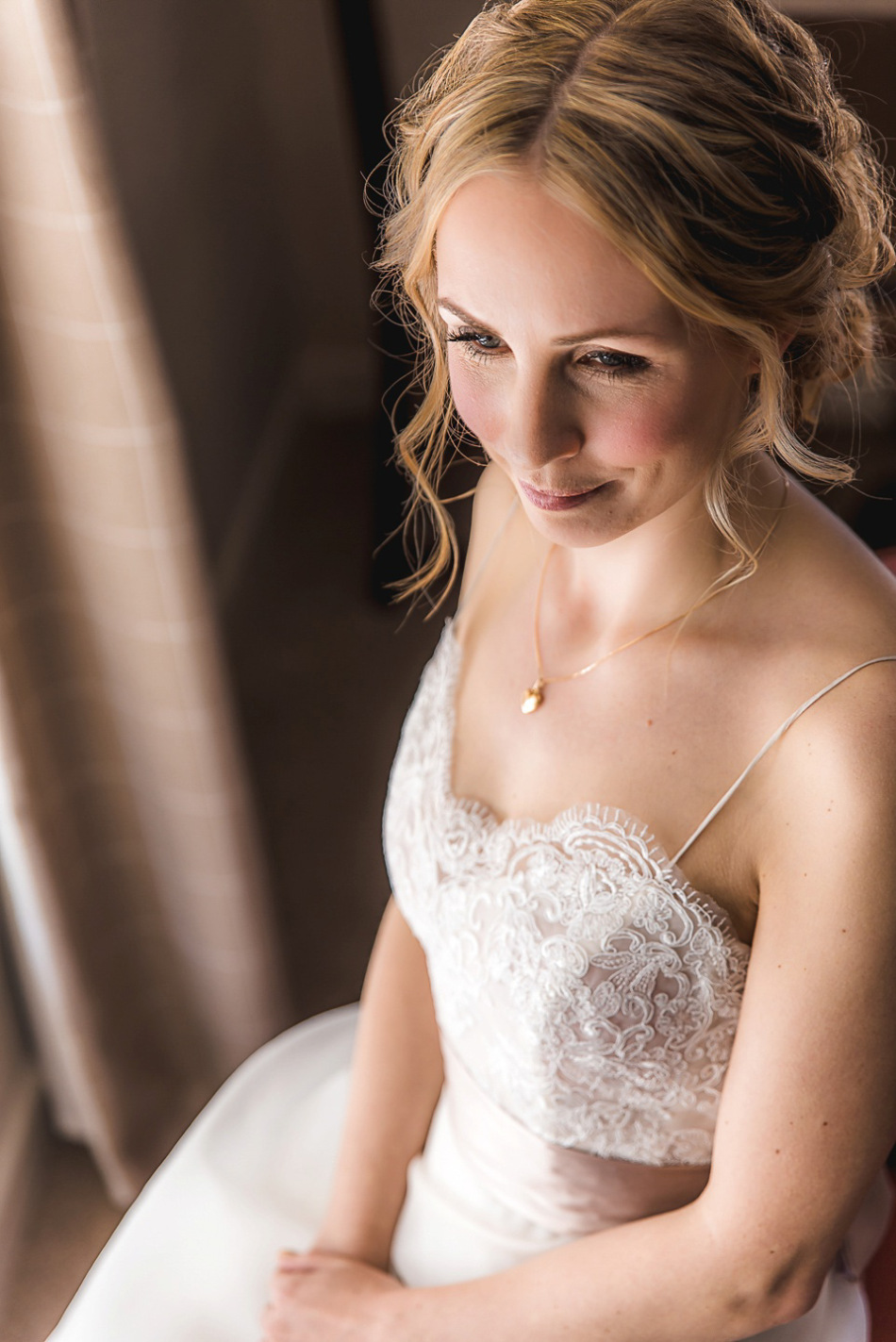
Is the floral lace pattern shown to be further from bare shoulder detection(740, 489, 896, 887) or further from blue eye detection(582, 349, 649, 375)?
blue eye detection(582, 349, 649, 375)

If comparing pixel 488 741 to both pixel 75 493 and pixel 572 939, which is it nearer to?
pixel 572 939

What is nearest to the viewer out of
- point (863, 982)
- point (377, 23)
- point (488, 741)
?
point (863, 982)

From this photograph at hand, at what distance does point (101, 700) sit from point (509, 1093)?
0.79 m

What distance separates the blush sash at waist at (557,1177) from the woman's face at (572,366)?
1.65ft

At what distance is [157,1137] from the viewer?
1.81m

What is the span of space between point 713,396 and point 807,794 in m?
0.26

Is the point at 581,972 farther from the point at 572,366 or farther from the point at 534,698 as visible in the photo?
the point at 572,366

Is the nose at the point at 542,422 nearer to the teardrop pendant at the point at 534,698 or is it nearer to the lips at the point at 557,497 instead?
the lips at the point at 557,497

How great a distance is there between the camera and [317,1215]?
3.90 feet

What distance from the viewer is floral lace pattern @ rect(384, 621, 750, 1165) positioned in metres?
0.88

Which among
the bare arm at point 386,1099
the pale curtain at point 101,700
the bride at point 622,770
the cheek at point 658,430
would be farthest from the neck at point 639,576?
the pale curtain at point 101,700

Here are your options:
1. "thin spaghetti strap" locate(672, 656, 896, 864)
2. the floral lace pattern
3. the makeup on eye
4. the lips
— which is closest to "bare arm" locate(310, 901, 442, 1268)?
the floral lace pattern

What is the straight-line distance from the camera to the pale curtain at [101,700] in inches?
47.0

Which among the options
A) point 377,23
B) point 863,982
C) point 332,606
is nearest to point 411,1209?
point 863,982
